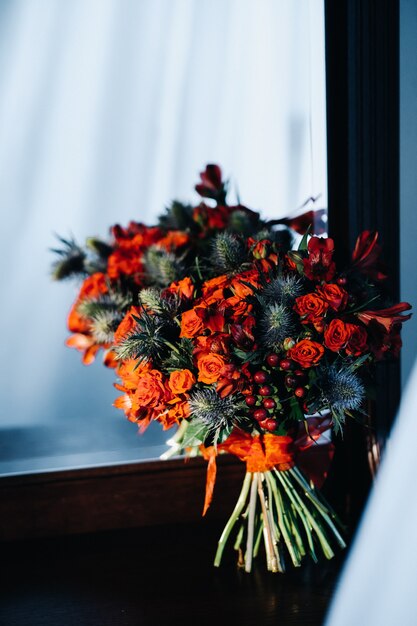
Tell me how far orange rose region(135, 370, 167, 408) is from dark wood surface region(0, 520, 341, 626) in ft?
1.11

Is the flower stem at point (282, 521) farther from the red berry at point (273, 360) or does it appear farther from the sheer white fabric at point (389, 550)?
the red berry at point (273, 360)

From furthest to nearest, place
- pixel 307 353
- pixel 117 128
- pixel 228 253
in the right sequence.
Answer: pixel 117 128 → pixel 228 253 → pixel 307 353

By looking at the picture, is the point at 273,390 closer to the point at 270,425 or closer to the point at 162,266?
the point at 270,425

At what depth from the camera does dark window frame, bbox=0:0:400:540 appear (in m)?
1.05

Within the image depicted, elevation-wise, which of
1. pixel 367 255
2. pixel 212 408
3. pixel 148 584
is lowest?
pixel 148 584

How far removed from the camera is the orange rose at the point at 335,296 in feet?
2.56

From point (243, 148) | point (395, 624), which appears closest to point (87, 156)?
point (243, 148)

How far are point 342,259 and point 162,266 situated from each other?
35 centimetres

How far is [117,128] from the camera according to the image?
4.09 feet

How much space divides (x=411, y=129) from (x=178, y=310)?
0.55 metres

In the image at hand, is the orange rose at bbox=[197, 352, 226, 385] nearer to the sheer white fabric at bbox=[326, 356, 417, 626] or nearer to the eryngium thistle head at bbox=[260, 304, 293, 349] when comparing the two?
the eryngium thistle head at bbox=[260, 304, 293, 349]

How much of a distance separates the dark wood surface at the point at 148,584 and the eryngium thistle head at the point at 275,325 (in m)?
0.42

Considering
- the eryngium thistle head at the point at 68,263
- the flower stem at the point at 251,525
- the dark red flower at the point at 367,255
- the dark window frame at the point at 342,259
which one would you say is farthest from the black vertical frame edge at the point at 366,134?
the eryngium thistle head at the point at 68,263

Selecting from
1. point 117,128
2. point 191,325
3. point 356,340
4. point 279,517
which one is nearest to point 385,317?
point 356,340
